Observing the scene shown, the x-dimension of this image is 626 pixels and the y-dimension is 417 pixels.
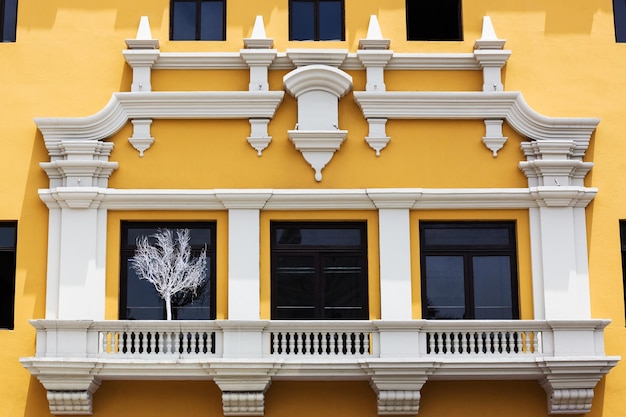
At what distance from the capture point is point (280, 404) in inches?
671

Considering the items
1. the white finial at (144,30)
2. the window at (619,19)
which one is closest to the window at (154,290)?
the white finial at (144,30)

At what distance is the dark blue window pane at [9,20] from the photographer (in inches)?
738

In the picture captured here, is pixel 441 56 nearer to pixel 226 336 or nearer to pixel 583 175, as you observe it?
pixel 583 175

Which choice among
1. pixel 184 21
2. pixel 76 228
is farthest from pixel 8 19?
pixel 76 228

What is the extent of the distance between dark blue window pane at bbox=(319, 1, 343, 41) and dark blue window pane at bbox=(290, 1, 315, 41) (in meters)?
0.14

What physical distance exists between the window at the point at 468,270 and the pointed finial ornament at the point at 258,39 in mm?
3680

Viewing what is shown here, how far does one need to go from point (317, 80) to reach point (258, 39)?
3.74ft

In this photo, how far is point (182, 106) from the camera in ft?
59.1

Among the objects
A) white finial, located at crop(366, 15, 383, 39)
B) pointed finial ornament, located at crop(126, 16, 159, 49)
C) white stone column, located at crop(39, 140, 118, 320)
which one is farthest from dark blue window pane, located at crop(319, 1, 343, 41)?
white stone column, located at crop(39, 140, 118, 320)

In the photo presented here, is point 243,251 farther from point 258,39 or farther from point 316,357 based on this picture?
point 258,39

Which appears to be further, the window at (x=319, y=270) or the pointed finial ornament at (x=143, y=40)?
the pointed finial ornament at (x=143, y=40)

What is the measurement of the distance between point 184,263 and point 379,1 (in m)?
5.23

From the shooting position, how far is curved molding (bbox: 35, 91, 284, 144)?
17.9m

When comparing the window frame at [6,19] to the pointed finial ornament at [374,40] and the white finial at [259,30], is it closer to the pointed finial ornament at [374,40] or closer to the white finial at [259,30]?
the white finial at [259,30]
